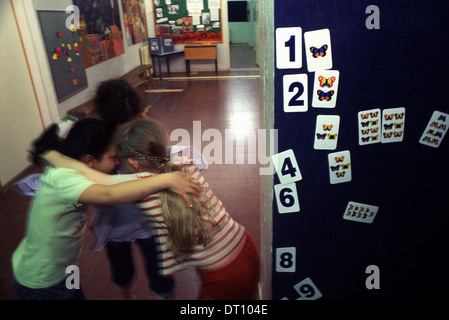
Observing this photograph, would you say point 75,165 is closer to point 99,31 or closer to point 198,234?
point 198,234

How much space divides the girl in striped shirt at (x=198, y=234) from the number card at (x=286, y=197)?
37cm

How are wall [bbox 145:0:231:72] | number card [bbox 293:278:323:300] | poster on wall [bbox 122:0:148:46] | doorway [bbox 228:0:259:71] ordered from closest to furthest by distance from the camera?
1. number card [bbox 293:278:323:300]
2. poster on wall [bbox 122:0:148:46]
3. wall [bbox 145:0:231:72]
4. doorway [bbox 228:0:259:71]

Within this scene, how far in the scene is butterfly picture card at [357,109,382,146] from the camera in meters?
1.62

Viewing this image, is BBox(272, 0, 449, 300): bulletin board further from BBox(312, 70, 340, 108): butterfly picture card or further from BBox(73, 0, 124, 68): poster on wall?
BBox(73, 0, 124, 68): poster on wall

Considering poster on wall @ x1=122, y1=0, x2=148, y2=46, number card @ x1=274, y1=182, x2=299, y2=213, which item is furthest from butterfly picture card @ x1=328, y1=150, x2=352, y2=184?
poster on wall @ x1=122, y1=0, x2=148, y2=46

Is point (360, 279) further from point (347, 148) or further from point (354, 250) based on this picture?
point (347, 148)

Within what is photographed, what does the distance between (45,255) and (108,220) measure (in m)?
0.38

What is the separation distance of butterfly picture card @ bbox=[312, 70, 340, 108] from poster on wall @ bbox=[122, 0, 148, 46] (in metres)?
8.25

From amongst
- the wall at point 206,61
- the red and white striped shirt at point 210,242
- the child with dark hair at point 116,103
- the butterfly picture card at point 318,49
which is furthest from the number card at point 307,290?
the wall at point 206,61

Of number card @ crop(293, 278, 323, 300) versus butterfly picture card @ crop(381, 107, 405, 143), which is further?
number card @ crop(293, 278, 323, 300)

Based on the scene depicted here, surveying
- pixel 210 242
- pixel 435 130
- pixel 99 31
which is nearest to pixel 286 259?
pixel 210 242

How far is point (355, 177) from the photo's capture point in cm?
174

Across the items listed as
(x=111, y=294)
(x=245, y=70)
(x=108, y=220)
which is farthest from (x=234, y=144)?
(x=245, y=70)

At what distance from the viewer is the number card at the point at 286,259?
6.18 feet
